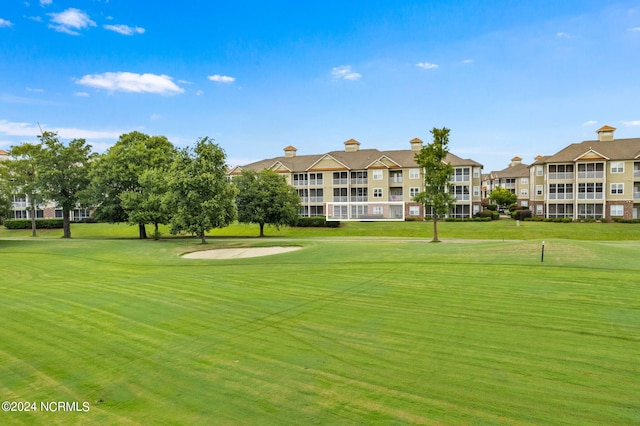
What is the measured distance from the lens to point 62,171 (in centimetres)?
4928

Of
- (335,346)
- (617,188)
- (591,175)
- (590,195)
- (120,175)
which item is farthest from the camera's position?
(591,175)

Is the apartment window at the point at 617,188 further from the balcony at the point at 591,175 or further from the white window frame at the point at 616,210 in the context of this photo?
the balcony at the point at 591,175

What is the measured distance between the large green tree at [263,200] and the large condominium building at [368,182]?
14471 mm

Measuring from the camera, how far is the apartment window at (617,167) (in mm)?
63812

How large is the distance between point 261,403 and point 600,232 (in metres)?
55.8

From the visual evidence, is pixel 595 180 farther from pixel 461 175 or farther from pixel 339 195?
pixel 339 195

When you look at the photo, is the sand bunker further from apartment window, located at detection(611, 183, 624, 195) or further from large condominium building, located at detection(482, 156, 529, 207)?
large condominium building, located at detection(482, 156, 529, 207)

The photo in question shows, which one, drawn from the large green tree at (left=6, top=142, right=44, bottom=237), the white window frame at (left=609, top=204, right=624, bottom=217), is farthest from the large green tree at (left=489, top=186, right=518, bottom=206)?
the large green tree at (left=6, top=142, right=44, bottom=237)

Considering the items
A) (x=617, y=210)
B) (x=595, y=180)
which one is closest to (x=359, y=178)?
(x=595, y=180)

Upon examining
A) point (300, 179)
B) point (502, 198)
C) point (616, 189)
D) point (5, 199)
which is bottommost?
point (502, 198)

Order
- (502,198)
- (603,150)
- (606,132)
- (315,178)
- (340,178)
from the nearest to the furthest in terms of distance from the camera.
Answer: (603,150) < (606,132) < (340,178) < (315,178) < (502,198)

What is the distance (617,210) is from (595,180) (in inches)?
210

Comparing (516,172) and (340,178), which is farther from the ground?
(516,172)

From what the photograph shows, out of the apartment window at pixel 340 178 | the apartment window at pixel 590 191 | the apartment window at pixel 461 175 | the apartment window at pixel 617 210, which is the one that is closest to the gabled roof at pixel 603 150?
the apartment window at pixel 590 191
